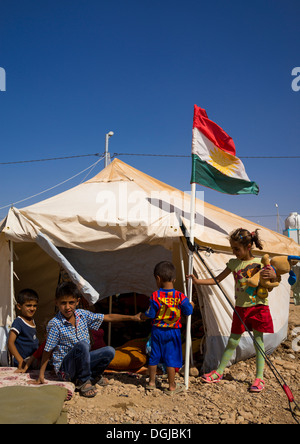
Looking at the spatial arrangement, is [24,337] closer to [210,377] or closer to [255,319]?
[210,377]

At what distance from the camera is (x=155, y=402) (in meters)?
3.04

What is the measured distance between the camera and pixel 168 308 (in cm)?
326

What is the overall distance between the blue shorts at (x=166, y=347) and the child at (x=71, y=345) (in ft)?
0.83

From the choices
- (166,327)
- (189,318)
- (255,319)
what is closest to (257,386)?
(255,319)

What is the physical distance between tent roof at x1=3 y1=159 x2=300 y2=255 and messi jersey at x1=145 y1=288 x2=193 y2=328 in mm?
628

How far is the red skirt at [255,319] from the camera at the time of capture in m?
3.37

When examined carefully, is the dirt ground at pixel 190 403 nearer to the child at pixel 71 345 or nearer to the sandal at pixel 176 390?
the sandal at pixel 176 390

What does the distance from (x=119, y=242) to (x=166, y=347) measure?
1.10 m

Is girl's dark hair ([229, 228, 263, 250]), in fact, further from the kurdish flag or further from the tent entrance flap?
the tent entrance flap

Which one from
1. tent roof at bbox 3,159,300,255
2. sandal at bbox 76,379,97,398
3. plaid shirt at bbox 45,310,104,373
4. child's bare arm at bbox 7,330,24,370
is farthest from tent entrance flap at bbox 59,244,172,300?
sandal at bbox 76,379,97,398

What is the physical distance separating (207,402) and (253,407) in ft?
1.20

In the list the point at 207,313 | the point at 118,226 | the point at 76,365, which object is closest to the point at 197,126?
the point at 118,226

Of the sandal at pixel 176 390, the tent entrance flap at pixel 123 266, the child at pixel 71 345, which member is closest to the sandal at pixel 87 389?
the child at pixel 71 345

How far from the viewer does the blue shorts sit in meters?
3.23
